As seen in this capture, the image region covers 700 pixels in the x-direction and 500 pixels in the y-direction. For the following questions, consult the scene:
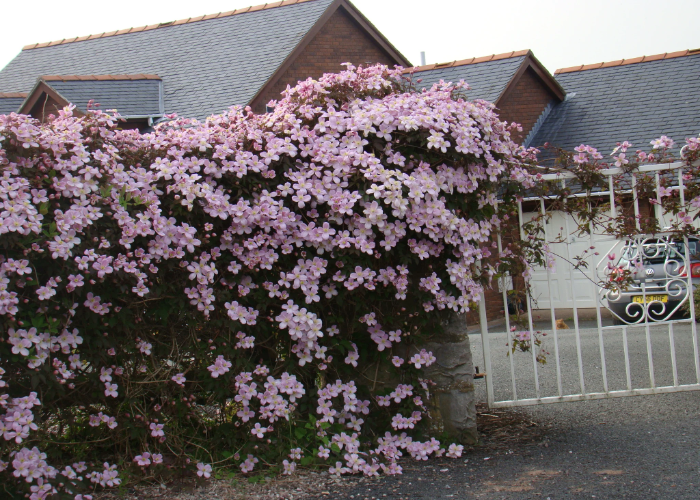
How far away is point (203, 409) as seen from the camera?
353 centimetres

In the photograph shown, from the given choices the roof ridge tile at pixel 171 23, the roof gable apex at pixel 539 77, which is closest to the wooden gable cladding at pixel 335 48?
the roof ridge tile at pixel 171 23

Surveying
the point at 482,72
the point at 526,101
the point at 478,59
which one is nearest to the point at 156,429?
the point at 482,72

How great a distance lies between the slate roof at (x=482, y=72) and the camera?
1407cm

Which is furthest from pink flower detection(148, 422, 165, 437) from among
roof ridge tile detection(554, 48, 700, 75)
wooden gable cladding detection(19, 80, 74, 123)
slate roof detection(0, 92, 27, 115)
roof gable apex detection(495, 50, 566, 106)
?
roof ridge tile detection(554, 48, 700, 75)

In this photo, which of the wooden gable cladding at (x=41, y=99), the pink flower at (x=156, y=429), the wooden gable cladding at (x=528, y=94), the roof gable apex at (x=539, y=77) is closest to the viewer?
the pink flower at (x=156, y=429)

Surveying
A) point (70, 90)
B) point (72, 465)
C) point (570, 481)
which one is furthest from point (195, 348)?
point (70, 90)

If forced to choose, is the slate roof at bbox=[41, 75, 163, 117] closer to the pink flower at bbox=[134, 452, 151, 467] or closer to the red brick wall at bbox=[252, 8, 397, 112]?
the red brick wall at bbox=[252, 8, 397, 112]

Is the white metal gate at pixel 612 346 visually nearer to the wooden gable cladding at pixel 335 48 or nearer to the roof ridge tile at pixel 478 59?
the roof ridge tile at pixel 478 59

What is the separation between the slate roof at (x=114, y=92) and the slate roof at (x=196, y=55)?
325 millimetres

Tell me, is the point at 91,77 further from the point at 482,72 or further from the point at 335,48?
the point at 482,72

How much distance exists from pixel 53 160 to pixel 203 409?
1.51 m

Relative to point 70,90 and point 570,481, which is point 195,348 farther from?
point 70,90

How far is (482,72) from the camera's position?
1500 centimetres

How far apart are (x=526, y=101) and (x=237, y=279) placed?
13.4m
